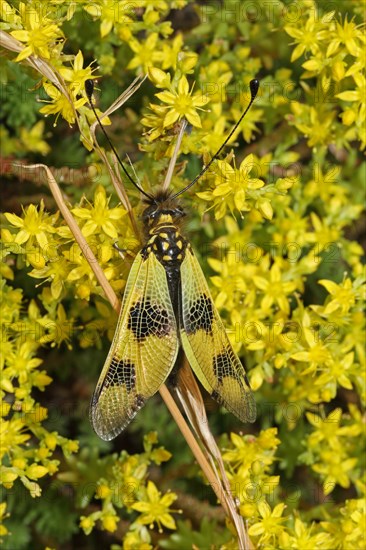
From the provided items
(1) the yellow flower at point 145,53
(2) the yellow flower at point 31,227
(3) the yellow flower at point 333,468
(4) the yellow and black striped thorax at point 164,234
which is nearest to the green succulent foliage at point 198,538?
(3) the yellow flower at point 333,468

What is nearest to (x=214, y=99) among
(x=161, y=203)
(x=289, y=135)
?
(x=289, y=135)

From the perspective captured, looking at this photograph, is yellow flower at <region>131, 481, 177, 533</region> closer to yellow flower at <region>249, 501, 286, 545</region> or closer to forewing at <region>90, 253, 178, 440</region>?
yellow flower at <region>249, 501, 286, 545</region>

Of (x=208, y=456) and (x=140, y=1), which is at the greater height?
(x=140, y=1)

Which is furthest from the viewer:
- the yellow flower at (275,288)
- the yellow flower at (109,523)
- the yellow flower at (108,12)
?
the yellow flower at (275,288)

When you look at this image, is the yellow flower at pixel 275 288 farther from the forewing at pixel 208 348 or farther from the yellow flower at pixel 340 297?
the forewing at pixel 208 348

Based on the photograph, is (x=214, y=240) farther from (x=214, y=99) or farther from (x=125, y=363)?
(x=125, y=363)

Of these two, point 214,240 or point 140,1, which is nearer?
point 140,1

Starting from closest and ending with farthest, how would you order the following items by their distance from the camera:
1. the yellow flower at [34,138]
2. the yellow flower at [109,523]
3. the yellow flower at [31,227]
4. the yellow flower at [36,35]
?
1. the yellow flower at [36,35]
2. the yellow flower at [31,227]
3. the yellow flower at [109,523]
4. the yellow flower at [34,138]
